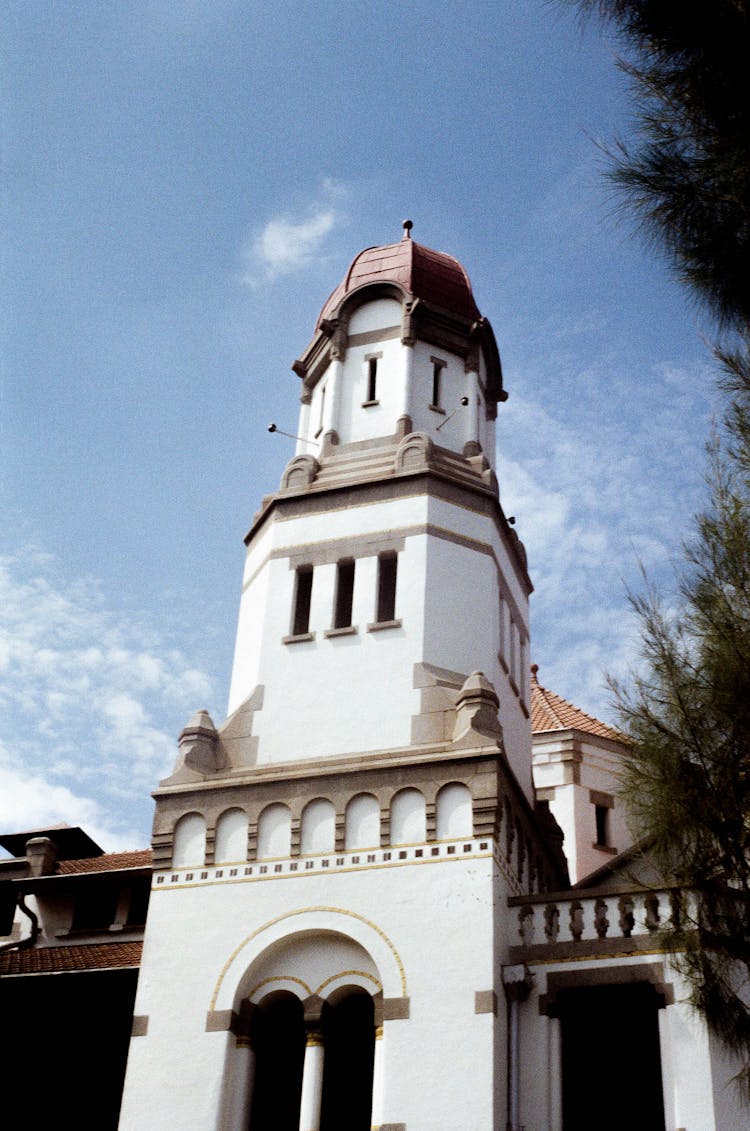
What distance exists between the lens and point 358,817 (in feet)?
74.8

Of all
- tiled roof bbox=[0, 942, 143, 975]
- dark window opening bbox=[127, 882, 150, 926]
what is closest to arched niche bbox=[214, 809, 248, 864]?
tiled roof bbox=[0, 942, 143, 975]

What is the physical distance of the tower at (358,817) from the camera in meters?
21.0

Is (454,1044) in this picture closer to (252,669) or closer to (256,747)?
(256,747)

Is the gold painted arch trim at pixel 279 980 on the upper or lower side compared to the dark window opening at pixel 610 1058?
upper

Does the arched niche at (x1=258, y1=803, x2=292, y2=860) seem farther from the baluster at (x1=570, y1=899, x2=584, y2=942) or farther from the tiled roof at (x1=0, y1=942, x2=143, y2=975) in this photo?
the baluster at (x1=570, y1=899, x2=584, y2=942)

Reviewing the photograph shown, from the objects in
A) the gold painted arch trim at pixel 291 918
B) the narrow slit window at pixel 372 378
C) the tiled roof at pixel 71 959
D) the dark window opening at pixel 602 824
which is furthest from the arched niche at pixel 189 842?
the dark window opening at pixel 602 824

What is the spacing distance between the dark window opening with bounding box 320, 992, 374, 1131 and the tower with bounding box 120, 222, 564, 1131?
0.03 metres

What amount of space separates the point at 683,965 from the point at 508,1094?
5.02 m

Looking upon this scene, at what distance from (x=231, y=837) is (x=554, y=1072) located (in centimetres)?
621

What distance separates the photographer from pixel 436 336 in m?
29.9

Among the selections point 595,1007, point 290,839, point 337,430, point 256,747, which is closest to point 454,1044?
point 595,1007

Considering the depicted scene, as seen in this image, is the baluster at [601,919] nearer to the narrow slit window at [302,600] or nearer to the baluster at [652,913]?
the baluster at [652,913]

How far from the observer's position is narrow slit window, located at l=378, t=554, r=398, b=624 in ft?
84.5

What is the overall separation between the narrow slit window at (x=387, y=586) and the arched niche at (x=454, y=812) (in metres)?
4.11
